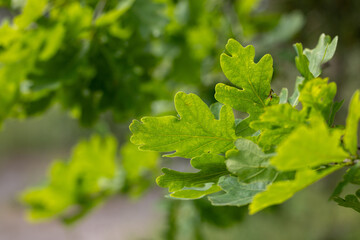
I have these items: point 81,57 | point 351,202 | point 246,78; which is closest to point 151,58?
point 81,57

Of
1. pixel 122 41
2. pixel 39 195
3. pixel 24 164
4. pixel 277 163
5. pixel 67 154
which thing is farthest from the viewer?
pixel 24 164

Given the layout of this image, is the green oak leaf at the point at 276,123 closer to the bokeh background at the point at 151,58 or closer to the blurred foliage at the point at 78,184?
the bokeh background at the point at 151,58

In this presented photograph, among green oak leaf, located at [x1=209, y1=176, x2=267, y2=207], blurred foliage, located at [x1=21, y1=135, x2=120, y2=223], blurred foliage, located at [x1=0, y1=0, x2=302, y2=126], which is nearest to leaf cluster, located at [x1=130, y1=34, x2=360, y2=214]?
green oak leaf, located at [x1=209, y1=176, x2=267, y2=207]

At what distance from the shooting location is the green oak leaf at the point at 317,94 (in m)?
0.38

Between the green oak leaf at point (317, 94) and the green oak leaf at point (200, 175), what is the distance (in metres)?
0.11

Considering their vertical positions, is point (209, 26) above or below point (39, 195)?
above

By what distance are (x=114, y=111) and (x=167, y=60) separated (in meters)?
0.35

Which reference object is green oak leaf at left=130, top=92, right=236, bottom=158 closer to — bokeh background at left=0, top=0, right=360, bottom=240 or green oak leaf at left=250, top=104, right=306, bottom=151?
green oak leaf at left=250, top=104, right=306, bottom=151

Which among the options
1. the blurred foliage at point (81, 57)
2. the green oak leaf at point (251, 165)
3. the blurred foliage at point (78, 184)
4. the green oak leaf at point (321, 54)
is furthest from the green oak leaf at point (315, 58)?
the blurred foliage at point (78, 184)

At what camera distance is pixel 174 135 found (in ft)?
1.47

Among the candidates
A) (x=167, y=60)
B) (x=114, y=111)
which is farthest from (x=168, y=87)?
(x=114, y=111)

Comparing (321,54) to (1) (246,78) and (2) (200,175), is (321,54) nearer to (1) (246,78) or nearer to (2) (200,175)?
(1) (246,78)

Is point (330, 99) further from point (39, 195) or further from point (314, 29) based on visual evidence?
point (314, 29)

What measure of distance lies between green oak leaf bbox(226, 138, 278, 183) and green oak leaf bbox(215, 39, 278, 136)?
0.06 meters
